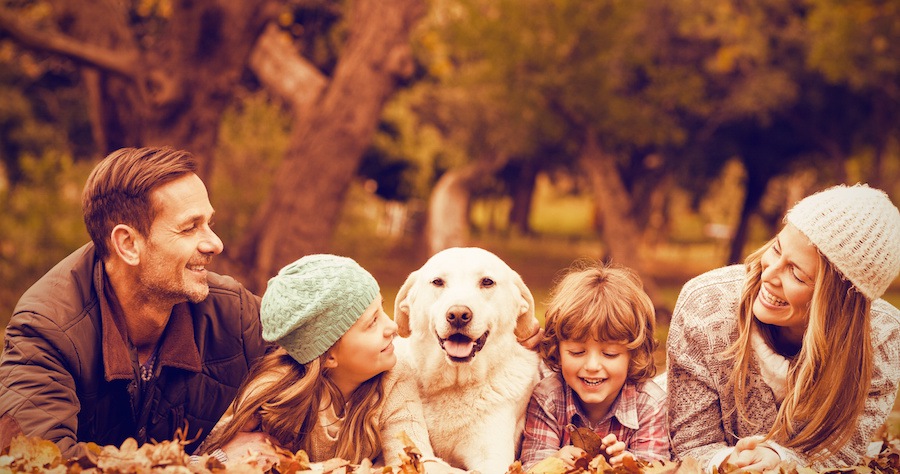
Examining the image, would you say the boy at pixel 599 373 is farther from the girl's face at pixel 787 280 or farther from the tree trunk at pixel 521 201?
the tree trunk at pixel 521 201

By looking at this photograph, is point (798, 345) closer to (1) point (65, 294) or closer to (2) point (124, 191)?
(2) point (124, 191)

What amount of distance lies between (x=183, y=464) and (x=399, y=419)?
928mm

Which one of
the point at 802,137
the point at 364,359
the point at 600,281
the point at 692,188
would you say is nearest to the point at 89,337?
the point at 364,359

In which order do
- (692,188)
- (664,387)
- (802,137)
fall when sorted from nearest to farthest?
1. (664,387)
2. (802,137)
3. (692,188)

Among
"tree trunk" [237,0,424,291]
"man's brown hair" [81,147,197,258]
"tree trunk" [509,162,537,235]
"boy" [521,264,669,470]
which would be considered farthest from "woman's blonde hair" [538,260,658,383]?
"tree trunk" [509,162,537,235]

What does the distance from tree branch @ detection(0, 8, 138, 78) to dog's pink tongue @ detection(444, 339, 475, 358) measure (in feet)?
20.6

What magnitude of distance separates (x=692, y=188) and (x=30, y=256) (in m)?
19.7

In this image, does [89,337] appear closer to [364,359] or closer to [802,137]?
[364,359]

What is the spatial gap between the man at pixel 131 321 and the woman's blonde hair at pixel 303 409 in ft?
0.86

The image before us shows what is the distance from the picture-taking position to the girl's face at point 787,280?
334 centimetres

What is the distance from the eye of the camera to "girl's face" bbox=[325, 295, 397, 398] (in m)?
3.46

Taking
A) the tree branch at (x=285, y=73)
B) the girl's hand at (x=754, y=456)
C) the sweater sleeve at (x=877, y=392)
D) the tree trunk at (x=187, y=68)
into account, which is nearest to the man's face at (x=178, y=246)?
the girl's hand at (x=754, y=456)

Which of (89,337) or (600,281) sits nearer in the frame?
(89,337)

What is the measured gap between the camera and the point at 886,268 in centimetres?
324
